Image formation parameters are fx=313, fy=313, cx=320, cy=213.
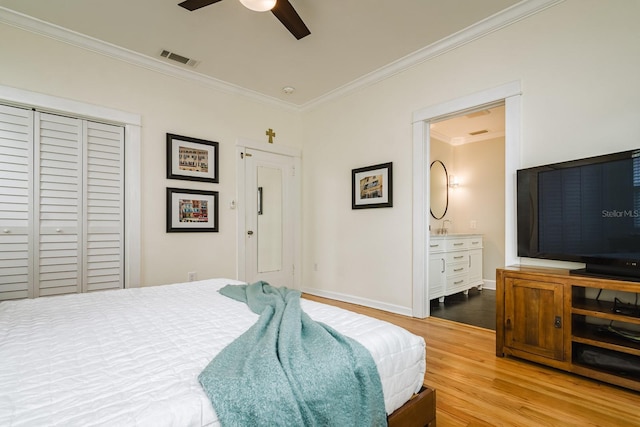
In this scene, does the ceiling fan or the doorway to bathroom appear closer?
the ceiling fan

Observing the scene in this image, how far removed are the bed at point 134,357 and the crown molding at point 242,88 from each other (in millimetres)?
2448

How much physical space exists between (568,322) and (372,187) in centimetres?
225

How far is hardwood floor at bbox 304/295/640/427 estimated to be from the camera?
1.60 metres

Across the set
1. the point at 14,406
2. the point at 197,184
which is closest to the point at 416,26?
the point at 197,184

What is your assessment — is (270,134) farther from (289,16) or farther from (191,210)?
(289,16)

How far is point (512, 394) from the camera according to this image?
1.84 metres

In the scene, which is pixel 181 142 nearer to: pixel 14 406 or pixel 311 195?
pixel 311 195

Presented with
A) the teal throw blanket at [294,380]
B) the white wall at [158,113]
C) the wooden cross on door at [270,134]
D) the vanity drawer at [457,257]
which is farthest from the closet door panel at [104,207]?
the vanity drawer at [457,257]

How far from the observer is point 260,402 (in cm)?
85

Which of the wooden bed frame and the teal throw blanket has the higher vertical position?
the teal throw blanket

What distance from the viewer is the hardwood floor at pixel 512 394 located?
1604 mm

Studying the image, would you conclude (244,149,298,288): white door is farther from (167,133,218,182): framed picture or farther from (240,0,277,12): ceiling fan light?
(240,0,277,12): ceiling fan light

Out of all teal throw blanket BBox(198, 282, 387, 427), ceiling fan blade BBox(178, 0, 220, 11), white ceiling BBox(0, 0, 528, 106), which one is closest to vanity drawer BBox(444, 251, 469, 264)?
white ceiling BBox(0, 0, 528, 106)

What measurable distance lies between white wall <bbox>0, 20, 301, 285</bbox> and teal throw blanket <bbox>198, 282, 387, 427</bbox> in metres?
2.61
